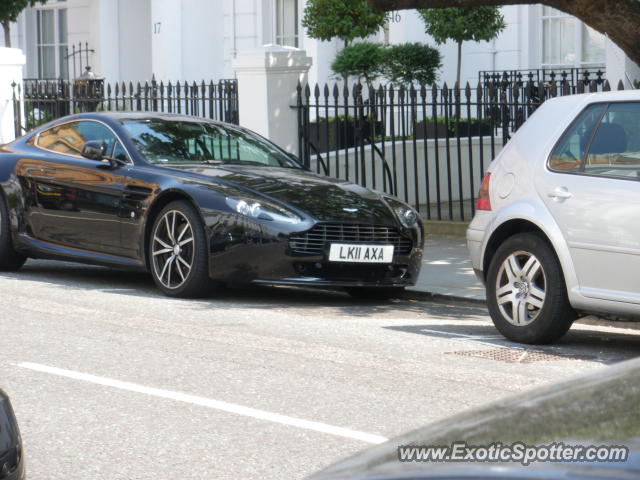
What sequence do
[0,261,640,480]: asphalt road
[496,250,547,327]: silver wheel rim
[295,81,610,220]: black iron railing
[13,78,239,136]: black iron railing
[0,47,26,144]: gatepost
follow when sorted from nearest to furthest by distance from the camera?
[0,261,640,480]: asphalt road < [496,250,547,327]: silver wheel rim < [295,81,610,220]: black iron railing < [13,78,239,136]: black iron railing < [0,47,26,144]: gatepost

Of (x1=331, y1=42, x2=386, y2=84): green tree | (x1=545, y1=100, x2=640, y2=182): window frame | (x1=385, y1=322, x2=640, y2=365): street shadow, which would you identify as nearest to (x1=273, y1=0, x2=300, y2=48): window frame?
(x1=331, y1=42, x2=386, y2=84): green tree

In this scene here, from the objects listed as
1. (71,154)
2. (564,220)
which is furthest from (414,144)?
(564,220)

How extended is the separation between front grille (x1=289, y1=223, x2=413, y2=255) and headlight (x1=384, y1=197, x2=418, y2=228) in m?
0.15

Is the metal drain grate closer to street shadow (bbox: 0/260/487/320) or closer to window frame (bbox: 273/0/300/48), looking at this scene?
street shadow (bbox: 0/260/487/320)

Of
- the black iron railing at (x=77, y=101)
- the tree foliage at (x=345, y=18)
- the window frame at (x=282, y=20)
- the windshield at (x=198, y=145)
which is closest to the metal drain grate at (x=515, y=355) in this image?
the windshield at (x=198, y=145)

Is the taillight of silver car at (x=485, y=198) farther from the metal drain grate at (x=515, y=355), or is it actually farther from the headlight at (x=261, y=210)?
the headlight at (x=261, y=210)

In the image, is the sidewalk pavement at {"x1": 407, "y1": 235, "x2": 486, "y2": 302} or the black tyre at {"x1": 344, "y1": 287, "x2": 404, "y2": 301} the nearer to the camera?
the black tyre at {"x1": 344, "y1": 287, "x2": 404, "y2": 301}

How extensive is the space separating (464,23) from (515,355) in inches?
557

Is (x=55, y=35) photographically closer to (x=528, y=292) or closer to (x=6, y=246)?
(x=6, y=246)

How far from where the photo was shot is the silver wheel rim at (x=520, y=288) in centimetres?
780

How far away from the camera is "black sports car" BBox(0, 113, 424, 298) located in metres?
9.52

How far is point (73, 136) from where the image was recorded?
11164 millimetres

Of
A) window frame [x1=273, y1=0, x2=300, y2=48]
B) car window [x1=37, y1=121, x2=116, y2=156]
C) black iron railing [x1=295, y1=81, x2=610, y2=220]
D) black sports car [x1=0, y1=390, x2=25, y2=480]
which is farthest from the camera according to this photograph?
window frame [x1=273, y1=0, x2=300, y2=48]

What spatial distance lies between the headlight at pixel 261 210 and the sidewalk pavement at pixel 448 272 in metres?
1.66
